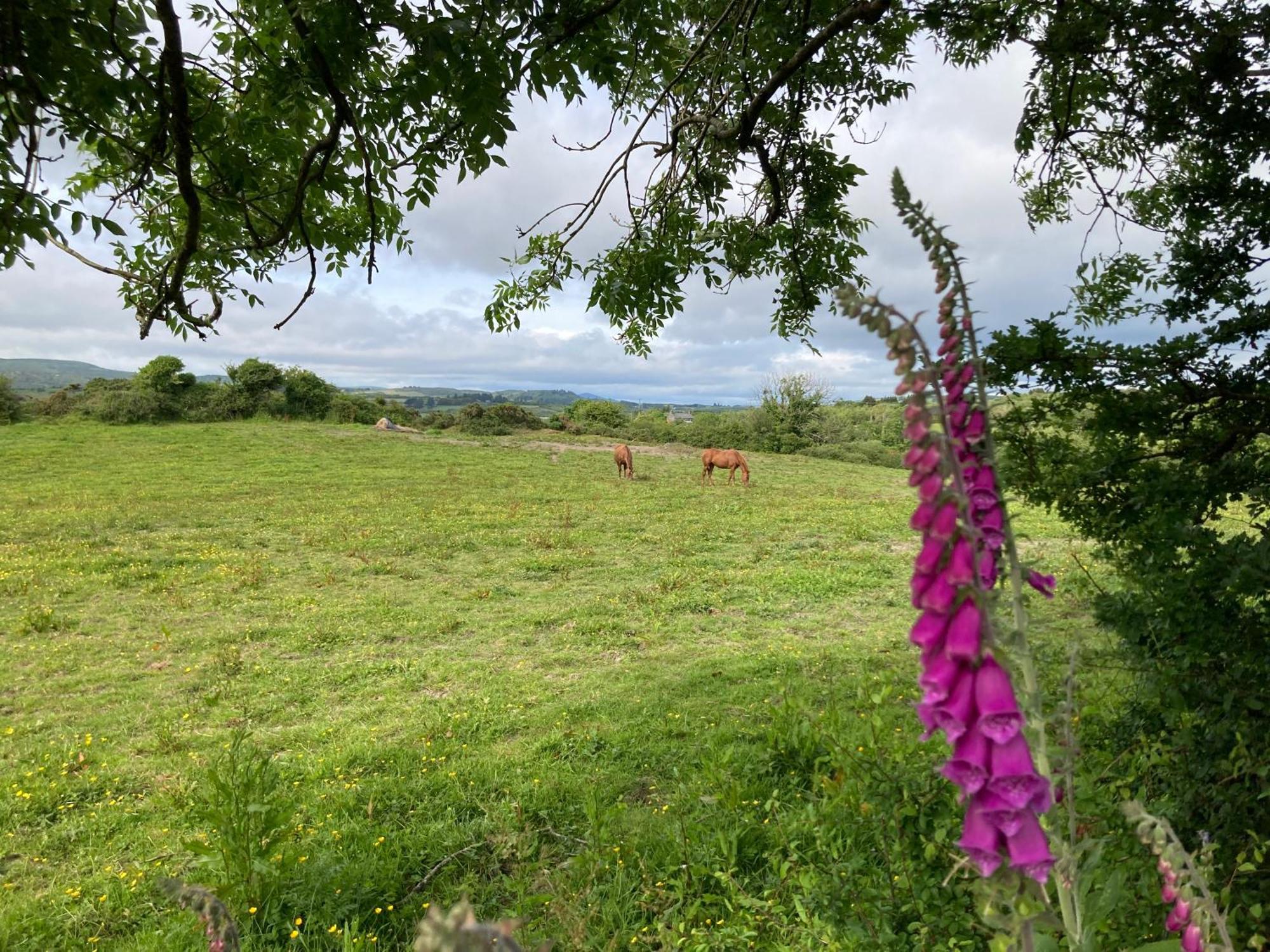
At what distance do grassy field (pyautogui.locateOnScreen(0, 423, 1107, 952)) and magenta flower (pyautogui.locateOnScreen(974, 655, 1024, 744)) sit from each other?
0.89 m

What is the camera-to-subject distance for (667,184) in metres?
5.35

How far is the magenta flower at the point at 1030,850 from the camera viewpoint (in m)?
0.97

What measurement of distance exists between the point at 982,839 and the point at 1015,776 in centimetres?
13

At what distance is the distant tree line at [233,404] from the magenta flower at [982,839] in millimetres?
33425

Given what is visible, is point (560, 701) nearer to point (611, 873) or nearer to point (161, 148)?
point (611, 873)

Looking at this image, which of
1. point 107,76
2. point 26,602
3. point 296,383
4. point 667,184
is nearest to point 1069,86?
point 667,184

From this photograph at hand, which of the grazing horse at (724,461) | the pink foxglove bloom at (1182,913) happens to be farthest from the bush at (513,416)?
the pink foxglove bloom at (1182,913)

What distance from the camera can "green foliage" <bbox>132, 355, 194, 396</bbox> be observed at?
31.6 metres

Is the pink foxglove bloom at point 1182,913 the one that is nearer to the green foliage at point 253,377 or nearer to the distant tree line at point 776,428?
the distant tree line at point 776,428

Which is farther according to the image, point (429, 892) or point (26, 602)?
point (26, 602)

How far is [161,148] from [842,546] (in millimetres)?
11543

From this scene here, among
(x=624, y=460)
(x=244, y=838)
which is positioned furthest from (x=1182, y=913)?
(x=624, y=460)

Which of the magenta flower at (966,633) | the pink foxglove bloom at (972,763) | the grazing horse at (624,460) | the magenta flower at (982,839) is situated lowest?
the grazing horse at (624,460)

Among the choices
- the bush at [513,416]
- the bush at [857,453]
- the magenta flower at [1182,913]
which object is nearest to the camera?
the magenta flower at [1182,913]
